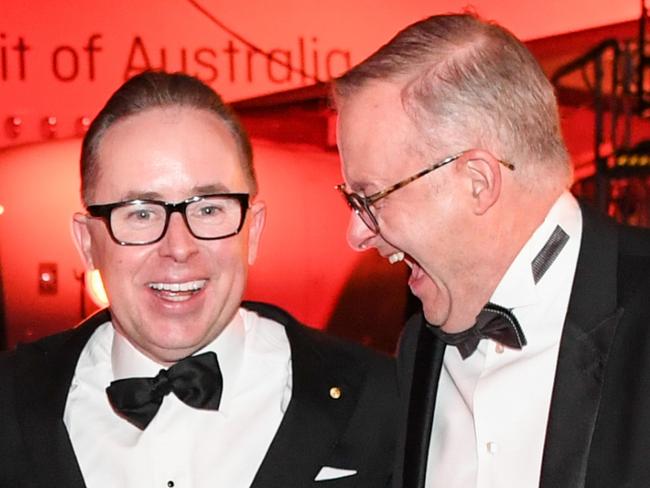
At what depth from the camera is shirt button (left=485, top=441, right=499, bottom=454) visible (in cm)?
253

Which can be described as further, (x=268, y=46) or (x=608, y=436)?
(x=268, y=46)

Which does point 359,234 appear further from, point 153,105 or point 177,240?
point 153,105

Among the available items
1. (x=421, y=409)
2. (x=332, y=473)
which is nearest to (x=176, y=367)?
(x=332, y=473)

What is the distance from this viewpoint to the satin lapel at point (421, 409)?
8.89 ft

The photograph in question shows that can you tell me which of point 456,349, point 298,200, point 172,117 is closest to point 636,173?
point 298,200

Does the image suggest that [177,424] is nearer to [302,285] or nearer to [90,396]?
[90,396]

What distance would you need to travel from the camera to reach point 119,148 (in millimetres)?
2643

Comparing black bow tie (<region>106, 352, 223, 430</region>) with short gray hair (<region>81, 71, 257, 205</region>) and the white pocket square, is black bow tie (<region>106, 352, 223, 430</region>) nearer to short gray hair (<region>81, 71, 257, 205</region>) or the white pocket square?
the white pocket square

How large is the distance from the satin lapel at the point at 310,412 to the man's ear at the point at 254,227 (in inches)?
9.4

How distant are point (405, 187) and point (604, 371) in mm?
546

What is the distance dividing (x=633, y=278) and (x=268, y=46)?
3242 millimetres

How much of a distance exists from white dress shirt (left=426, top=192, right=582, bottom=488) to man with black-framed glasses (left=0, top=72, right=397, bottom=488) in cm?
34

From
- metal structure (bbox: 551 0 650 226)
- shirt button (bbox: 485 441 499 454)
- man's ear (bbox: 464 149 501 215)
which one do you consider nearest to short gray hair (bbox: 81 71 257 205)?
man's ear (bbox: 464 149 501 215)

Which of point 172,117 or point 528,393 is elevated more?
point 172,117
